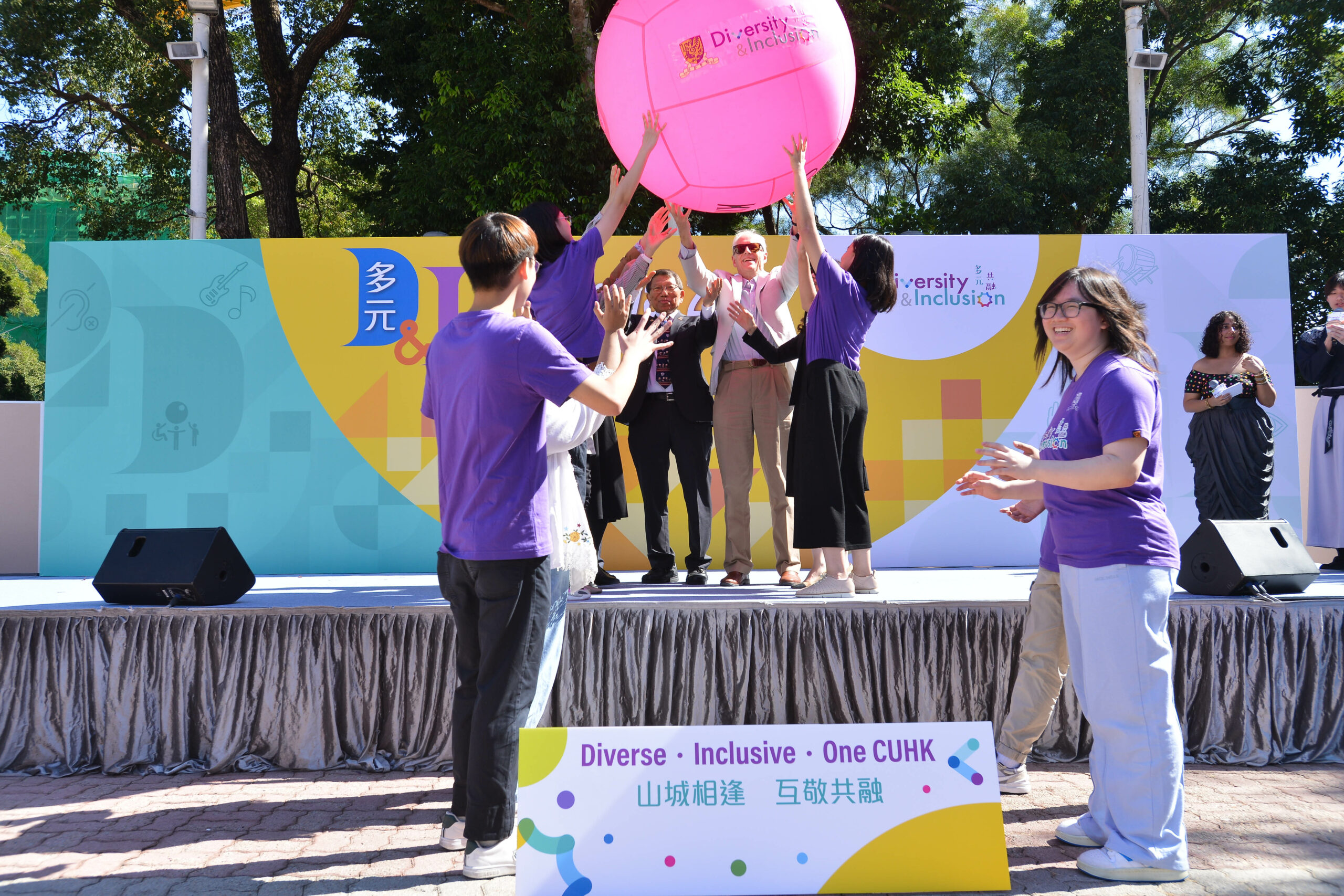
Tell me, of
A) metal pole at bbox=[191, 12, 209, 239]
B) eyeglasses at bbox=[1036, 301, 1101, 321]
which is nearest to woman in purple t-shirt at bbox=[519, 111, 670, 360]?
eyeglasses at bbox=[1036, 301, 1101, 321]

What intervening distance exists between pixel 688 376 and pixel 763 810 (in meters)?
2.25

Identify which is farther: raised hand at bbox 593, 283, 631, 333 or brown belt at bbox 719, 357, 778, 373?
brown belt at bbox 719, 357, 778, 373

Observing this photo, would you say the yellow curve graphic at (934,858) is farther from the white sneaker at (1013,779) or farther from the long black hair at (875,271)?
the long black hair at (875,271)

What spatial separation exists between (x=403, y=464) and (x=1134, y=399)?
157 inches

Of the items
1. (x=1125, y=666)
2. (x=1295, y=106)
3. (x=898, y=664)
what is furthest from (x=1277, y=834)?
(x=1295, y=106)

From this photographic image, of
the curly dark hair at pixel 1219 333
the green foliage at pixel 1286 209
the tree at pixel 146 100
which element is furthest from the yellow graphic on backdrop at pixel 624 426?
the green foliage at pixel 1286 209

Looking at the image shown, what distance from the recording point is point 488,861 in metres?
2.00

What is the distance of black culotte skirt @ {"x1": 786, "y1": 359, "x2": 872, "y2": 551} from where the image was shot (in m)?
3.05

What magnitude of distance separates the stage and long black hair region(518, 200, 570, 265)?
1249mm

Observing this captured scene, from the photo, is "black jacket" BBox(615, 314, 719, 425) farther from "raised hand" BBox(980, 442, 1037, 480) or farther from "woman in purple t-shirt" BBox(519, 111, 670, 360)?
"raised hand" BBox(980, 442, 1037, 480)

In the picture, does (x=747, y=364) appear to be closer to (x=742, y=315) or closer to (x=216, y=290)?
(x=742, y=315)

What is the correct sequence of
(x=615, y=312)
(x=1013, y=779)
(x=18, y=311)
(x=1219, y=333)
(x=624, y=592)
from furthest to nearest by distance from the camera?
(x=18, y=311)
(x=1219, y=333)
(x=624, y=592)
(x=1013, y=779)
(x=615, y=312)

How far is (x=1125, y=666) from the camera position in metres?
1.94

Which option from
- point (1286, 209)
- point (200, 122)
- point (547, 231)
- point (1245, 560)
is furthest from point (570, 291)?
point (1286, 209)
